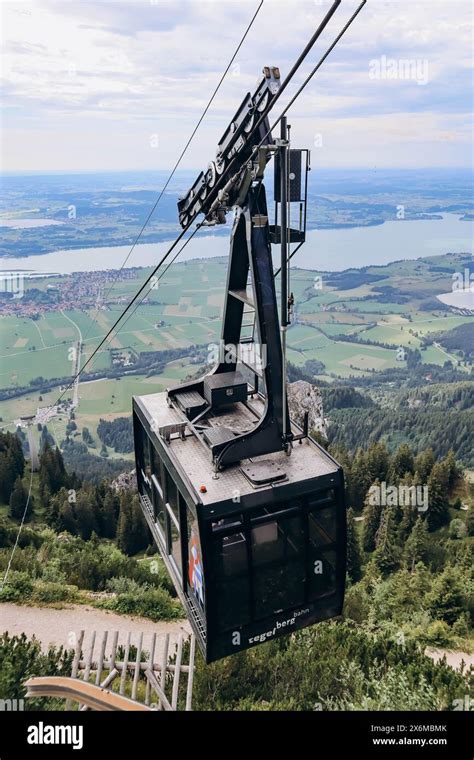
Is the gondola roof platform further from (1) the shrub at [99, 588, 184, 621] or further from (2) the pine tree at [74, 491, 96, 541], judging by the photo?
(2) the pine tree at [74, 491, 96, 541]

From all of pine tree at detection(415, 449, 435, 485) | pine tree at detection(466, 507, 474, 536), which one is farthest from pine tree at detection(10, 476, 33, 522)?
pine tree at detection(466, 507, 474, 536)

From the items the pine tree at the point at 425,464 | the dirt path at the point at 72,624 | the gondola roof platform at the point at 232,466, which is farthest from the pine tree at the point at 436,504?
the gondola roof platform at the point at 232,466

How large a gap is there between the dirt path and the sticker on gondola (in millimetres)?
5728

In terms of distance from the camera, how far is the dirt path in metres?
12.6

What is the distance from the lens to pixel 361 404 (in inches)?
3002

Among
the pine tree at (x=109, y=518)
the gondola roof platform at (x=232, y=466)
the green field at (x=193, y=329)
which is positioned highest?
the gondola roof platform at (x=232, y=466)

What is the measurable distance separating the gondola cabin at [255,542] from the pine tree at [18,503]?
16.6 metres

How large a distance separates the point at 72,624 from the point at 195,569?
295 inches

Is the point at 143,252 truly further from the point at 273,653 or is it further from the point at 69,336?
the point at 273,653

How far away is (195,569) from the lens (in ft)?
24.6

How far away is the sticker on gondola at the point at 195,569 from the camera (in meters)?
7.15

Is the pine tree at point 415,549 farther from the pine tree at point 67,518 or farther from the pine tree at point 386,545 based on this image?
the pine tree at point 67,518

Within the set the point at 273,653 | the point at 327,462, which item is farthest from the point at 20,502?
the point at 327,462
